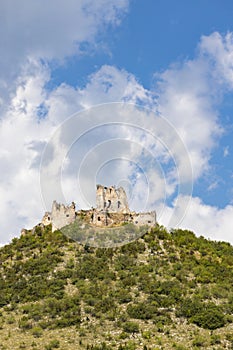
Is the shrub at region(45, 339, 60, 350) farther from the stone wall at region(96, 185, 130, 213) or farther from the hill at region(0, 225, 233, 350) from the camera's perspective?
the stone wall at region(96, 185, 130, 213)

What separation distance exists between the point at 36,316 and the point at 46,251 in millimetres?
15604

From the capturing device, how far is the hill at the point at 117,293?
128 ft

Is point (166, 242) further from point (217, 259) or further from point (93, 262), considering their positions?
point (93, 262)

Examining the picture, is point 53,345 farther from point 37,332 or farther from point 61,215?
point 61,215

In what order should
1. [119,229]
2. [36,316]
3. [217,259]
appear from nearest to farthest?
[36,316]
[217,259]
[119,229]

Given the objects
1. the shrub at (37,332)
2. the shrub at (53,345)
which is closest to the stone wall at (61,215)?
the shrub at (37,332)

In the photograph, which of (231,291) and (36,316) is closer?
(36,316)

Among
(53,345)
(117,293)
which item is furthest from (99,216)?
(53,345)

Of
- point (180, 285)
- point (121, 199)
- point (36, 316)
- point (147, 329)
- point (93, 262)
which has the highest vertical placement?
point (121, 199)

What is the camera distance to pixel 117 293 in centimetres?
4725

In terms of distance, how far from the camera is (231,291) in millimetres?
48812

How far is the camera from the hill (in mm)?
39000

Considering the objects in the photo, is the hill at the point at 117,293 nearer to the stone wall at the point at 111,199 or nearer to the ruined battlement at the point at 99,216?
the ruined battlement at the point at 99,216

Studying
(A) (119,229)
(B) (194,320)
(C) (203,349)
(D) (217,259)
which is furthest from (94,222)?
(C) (203,349)
